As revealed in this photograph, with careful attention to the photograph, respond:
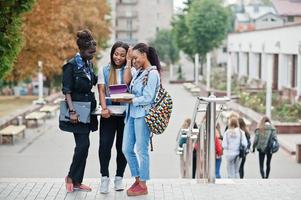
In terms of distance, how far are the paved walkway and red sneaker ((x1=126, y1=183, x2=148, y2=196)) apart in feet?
0.21

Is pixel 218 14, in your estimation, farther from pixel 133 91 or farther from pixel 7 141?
pixel 133 91

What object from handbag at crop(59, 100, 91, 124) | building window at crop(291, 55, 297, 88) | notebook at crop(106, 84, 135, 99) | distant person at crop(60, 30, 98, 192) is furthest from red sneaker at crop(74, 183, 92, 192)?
building window at crop(291, 55, 297, 88)

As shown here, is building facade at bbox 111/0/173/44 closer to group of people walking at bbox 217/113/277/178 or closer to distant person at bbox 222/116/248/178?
group of people walking at bbox 217/113/277/178

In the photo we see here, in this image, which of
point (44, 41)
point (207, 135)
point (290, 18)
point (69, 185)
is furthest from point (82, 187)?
point (290, 18)

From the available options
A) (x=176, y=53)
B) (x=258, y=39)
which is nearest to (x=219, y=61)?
(x=176, y=53)

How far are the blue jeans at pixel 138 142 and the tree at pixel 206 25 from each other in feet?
189

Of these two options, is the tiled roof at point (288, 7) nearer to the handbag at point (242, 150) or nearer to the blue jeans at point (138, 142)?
the handbag at point (242, 150)

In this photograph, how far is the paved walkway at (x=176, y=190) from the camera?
8.82m

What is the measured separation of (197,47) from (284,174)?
49630mm

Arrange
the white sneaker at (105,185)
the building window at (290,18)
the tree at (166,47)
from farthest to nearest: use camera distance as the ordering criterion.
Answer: the tree at (166,47), the building window at (290,18), the white sneaker at (105,185)

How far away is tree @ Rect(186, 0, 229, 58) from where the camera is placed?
6612cm

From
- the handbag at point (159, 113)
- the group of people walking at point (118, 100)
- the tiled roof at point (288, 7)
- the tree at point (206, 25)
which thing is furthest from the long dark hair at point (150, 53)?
the tiled roof at point (288, 7)

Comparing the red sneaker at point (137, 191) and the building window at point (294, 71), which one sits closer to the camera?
the red sneaker at point (137, 191)

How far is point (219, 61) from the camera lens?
9819 centimetres
